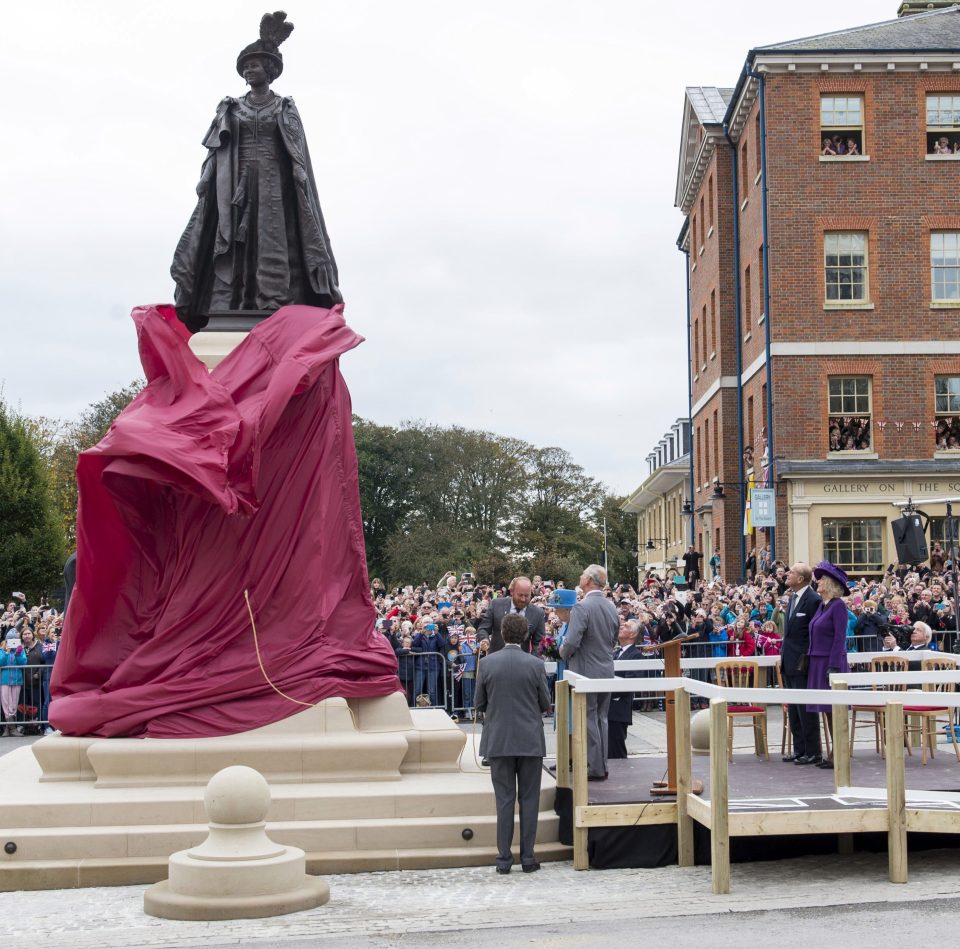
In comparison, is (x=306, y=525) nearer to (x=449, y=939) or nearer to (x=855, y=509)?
(x=449, y=939)

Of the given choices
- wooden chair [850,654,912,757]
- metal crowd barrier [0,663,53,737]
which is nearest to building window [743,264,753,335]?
wooden chair [850,654,912,757]

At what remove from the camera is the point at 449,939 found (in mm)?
7379

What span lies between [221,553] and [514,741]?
2.82 m

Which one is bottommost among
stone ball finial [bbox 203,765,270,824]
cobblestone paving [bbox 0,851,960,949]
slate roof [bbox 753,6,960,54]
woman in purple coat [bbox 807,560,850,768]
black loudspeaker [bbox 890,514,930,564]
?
cobblestone paving [bbox 0,851,960,949]

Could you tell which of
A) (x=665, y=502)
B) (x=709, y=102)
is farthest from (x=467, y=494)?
(x=709, y=102)

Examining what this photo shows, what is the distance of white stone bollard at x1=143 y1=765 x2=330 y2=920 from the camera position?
7.90m

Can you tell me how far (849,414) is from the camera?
33.1m

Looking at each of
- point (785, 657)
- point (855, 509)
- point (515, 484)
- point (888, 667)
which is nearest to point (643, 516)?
point (515, 484)

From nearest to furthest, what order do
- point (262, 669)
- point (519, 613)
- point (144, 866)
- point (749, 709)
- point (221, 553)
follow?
point (144, 866) → point (262, 669) → point (221, 553) → point (519, 613) → point (749, 709)

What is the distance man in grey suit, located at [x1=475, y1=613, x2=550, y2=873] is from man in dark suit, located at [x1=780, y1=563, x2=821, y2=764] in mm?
2994

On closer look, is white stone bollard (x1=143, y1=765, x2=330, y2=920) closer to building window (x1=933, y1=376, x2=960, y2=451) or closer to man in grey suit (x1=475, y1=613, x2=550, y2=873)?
man in grey suit (x1=475, y1=613, x2=550, y2=873)

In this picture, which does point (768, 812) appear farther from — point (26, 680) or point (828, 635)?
point (26, 680)

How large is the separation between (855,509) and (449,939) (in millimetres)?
26977

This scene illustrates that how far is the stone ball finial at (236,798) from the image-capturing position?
8.12 m
